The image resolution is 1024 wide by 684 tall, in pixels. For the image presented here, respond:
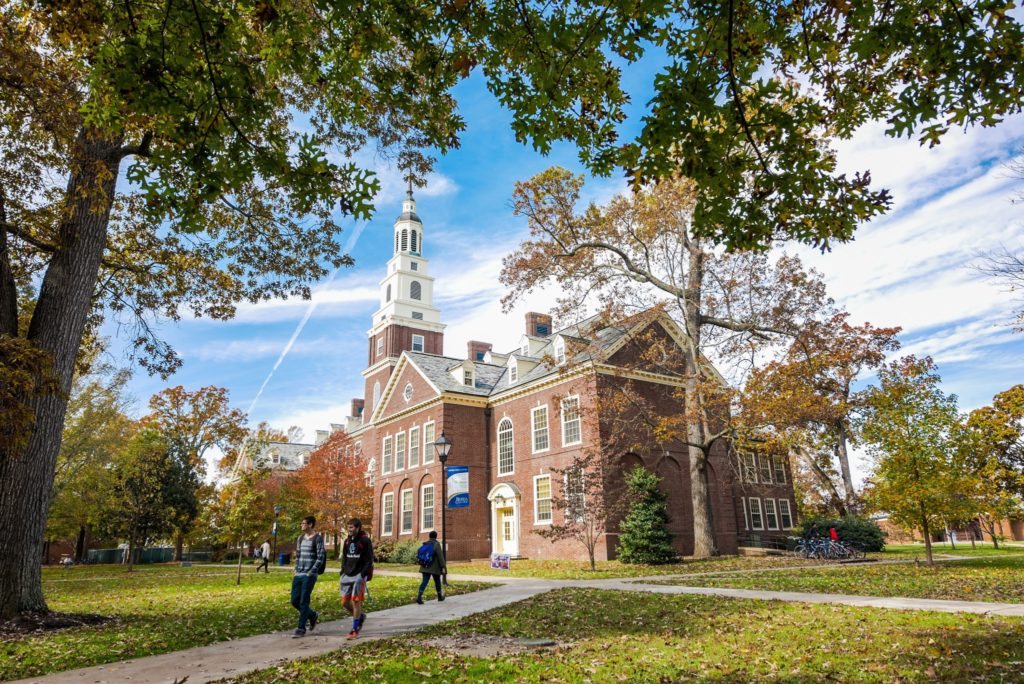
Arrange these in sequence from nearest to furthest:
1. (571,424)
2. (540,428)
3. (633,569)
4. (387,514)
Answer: (633,569) → (571,424) → (540,428) → (387,514)

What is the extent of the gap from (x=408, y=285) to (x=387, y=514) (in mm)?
20969

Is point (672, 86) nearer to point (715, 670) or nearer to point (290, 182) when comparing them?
point (290, 182)

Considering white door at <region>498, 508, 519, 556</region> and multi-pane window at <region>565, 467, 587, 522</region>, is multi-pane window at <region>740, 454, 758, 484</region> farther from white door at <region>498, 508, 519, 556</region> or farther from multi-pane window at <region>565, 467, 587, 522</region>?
multi-pane window at <region>565, 467, 587, 522</region>

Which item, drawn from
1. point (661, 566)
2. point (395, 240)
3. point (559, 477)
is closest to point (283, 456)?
point (395, 240)

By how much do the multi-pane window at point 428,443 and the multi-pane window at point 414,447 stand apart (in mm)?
910

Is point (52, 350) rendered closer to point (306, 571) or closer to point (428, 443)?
point (306, 571)

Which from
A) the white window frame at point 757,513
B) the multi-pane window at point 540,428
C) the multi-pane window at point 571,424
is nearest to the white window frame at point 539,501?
the multi-pane window at point 540,428

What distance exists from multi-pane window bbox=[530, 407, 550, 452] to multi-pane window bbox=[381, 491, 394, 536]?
12477 millimetres

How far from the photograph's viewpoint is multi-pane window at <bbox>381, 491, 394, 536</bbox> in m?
39.7

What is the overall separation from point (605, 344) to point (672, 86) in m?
25.7

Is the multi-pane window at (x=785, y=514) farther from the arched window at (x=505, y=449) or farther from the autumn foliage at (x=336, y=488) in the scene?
the autumn foliage at (x=336, y=488)

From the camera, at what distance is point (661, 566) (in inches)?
915

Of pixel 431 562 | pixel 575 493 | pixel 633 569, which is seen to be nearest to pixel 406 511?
pixel 575 493

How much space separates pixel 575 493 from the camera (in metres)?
24.7
